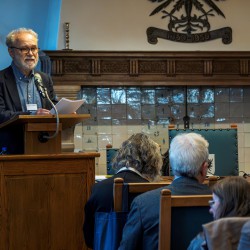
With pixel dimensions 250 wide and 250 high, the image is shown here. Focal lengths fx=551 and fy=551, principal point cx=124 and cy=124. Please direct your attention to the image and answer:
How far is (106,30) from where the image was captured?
17.5ft

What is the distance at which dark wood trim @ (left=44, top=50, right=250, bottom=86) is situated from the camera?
5.09 metres

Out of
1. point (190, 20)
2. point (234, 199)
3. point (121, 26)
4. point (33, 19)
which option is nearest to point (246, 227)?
point (234, 199)

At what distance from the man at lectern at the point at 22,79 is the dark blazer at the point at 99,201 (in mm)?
710

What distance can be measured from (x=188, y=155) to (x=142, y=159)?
17.6 inches

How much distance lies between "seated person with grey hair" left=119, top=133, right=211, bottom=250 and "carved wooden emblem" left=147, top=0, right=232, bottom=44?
3.56 m

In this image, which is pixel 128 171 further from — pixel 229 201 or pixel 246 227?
pixel 246 227

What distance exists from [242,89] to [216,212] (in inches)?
168

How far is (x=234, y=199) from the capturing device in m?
1.51

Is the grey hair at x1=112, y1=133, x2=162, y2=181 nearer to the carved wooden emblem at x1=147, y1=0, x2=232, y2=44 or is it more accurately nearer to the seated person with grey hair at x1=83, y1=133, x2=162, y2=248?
the seated person with grey hair at x1=83, y1=133, x2=162, y2=248

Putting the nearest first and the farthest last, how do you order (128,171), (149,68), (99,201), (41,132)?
(99,201) → (128,171) → (41,132) → (149,68)

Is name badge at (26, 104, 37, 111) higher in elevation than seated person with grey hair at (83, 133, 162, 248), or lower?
higher

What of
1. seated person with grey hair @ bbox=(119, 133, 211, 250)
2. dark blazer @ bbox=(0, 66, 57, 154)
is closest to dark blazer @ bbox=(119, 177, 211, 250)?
seated person with grey hair @ bbox=(119, 133, 211, 250)

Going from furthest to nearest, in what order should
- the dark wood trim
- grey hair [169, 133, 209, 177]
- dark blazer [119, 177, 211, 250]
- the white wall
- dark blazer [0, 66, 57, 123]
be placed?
the white wall, the dark wood trim, dark blazer [0, 66, 57, 123], grey hair [169, 133, 209, 177], dark blazer [119, 177, 211, 250]

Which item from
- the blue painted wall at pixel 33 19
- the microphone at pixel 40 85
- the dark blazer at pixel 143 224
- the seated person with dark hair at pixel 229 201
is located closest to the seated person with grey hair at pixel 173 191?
the dark blazer at pixel 143 224
